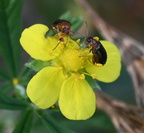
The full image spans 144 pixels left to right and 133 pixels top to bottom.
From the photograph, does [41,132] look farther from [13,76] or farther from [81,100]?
[81,100]

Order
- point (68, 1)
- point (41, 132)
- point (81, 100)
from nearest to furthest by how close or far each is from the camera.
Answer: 1. point (81, 100)
2. point (41, 132)
3. point (68, 1)

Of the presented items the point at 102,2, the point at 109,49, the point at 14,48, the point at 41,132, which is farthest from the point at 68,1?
the point at 109,49

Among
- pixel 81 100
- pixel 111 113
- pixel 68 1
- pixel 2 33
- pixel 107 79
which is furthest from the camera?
pixel 68 1

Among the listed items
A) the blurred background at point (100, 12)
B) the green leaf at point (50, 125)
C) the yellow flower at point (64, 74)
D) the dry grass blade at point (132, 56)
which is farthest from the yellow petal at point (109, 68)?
the blurred background at point (100, 12)

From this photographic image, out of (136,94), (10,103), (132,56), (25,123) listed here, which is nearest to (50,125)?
(25,123)

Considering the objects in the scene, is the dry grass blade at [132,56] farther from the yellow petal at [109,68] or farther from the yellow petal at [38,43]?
the yellow petal at [38,43]

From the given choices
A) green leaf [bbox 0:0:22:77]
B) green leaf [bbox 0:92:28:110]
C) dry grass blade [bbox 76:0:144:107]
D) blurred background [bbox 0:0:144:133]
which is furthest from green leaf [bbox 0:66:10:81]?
blurred background [bbox 0:0:144:133]
